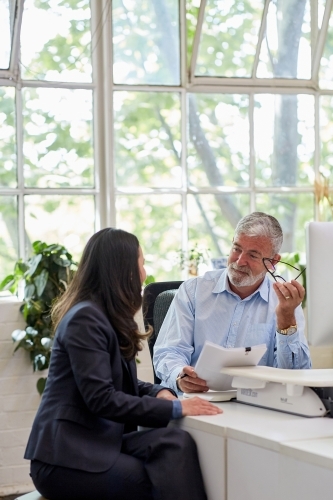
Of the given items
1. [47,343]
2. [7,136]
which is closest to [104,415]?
[47,343]

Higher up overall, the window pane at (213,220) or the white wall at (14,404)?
the window pane at (213,220)

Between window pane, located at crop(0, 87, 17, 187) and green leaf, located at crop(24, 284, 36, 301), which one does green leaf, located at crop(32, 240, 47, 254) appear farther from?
window pane, located at crop(0, 87, 17, 187)

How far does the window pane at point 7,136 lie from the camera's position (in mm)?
4461

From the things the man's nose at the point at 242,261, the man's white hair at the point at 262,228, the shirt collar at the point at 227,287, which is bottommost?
the shirt collar at the point at 227,287

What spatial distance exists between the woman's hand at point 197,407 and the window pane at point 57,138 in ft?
8.61

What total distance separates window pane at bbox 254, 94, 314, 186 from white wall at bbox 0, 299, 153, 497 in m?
1.76

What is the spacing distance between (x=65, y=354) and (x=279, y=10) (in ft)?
11.0

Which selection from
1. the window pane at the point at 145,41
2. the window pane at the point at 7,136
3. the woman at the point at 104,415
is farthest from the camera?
the window pane at the point at 145,41

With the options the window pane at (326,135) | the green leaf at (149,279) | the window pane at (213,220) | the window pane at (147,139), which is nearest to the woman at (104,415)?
the green leaf at (149,279)

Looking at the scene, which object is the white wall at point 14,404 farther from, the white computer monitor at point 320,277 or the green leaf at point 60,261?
the white computer monitor at point 320,277

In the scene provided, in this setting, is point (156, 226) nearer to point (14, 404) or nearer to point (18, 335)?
point (18, 335)

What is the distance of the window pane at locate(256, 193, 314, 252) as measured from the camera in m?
5.02

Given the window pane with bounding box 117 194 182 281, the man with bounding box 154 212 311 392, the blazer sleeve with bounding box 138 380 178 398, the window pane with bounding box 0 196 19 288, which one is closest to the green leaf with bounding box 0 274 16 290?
the window pane with bounding box 0 196 19 288

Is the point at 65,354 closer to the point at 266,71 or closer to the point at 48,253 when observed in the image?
the point at 48,253
